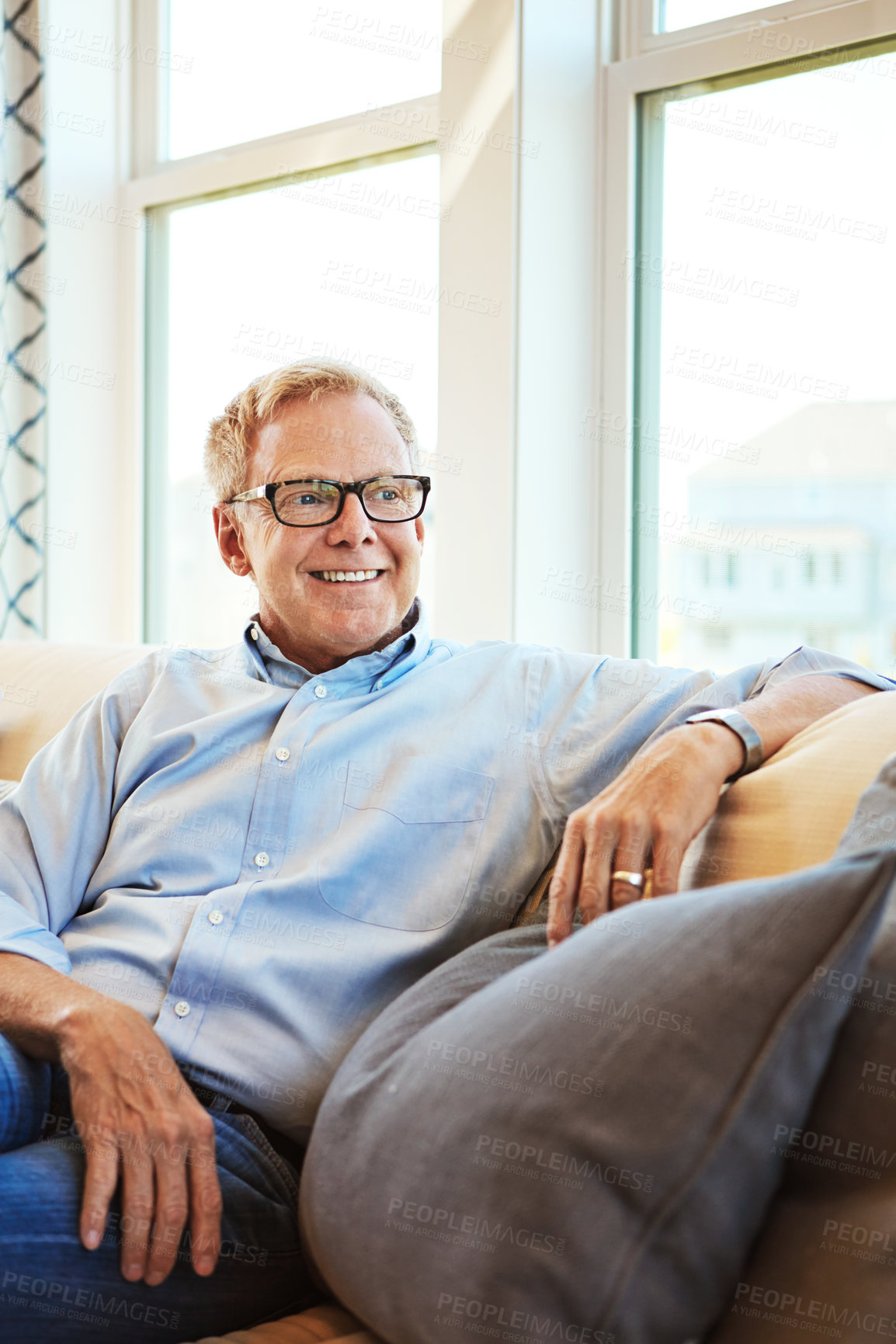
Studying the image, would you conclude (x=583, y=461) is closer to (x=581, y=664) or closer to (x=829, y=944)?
(x=581, y=664)

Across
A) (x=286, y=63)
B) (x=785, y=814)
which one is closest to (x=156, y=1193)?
(x=785, y=814)

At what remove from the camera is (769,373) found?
6.34ft

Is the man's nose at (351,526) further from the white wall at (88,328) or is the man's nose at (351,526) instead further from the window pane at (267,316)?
the white wall at (88,328)

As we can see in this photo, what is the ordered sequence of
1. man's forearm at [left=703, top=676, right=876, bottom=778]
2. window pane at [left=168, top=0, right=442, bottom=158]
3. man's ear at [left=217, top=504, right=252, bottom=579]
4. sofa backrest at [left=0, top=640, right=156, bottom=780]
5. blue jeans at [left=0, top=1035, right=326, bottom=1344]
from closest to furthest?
blue jeans at [left=0, top=1035, right=326, bottom=1344] → man's forearm at [left=703, top=676, right=876, bottom=778] → man's ear at [left=217, top=504, right=252, bottom=579] → sofa backrest at [left=0, top=640, right=156, bottom=780] → window pane at [left=168, top=0, right=442, bottom=158]

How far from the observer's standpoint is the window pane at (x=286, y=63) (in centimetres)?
237

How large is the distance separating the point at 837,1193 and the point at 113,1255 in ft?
1.81

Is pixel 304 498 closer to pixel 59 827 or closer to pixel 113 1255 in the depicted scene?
pixel 59 827

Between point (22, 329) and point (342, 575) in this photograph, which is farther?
point (22, 329)

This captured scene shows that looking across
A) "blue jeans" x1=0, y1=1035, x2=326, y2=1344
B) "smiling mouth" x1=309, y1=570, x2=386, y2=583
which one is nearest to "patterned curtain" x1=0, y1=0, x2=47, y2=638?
"smiling mouth" x1=309, y1=570, x2=386, y2=583

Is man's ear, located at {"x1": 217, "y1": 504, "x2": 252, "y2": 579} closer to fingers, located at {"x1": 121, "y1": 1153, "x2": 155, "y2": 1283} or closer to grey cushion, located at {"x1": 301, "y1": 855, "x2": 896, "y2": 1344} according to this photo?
fingers, located at {"x1": 121, "y1": 1153, "x2": 155, "y2": 1283}

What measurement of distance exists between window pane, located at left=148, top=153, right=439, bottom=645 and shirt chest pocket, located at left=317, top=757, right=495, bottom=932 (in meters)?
0.99

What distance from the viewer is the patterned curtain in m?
2.83

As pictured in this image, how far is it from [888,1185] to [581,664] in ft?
2.52

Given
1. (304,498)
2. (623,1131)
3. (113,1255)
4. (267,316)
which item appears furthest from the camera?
(267,316)
